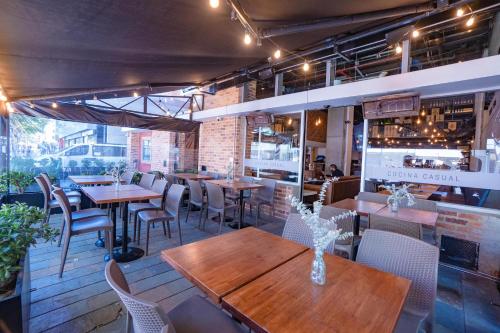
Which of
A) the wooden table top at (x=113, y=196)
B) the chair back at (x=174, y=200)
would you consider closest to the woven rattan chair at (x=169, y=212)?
the chair back at (x=174, y=200)

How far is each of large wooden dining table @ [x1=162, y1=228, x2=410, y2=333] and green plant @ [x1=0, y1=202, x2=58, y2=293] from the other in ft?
3.34

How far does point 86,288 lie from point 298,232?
86.6 inches

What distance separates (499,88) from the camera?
120 inches

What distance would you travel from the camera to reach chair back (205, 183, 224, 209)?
4059 millimetres

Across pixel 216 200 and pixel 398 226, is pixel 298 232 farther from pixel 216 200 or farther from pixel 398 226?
pixel 216 200

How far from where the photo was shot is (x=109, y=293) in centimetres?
235

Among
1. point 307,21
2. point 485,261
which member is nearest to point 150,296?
point 307,21

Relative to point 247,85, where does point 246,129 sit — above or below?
below

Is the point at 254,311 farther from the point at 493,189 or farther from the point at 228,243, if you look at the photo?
the point at 493,189

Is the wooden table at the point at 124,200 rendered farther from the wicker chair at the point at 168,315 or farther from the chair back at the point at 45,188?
the wicker chair at the point at 168,315

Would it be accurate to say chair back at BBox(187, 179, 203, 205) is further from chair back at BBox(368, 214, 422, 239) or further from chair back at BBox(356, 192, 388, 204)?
chair back at BBox(368, 214, 422, 239)

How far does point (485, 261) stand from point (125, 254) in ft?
15.4

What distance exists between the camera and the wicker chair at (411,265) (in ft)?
5.01

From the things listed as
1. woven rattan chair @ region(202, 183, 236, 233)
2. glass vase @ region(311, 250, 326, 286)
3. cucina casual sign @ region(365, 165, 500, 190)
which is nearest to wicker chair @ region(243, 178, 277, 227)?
woven rattan chair @ region(202, 183, 236, 233)
